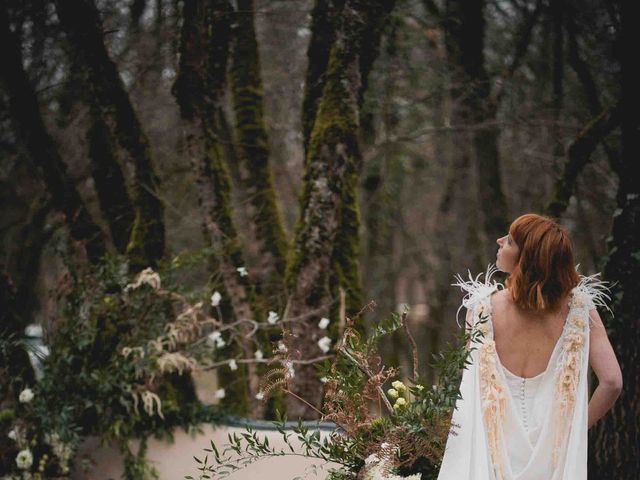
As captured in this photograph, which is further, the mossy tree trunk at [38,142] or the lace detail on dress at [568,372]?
the mossy tree trunk at [38,142]

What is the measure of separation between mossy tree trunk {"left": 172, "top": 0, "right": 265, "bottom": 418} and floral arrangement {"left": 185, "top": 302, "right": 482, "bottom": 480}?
116 inches

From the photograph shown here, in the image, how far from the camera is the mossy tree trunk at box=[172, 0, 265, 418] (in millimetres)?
6648

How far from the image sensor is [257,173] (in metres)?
7.75

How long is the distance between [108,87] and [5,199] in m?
5.35

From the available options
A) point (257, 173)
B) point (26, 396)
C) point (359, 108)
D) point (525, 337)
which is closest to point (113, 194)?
point (257, 173)

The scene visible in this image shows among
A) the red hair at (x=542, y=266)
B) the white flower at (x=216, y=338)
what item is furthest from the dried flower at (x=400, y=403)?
the white flower at (x=216, y=338)

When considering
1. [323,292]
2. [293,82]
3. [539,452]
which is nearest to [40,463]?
[323,292]

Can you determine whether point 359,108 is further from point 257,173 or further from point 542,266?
point 542,266

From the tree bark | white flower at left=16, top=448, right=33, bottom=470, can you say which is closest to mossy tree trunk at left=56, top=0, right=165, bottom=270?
white flower at left=16, top=448, right=33, bottom=470

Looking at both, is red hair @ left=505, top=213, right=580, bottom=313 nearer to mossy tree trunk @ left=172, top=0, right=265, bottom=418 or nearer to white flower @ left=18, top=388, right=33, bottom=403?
white flower @ left=18, top=388, right=33, bottom=403

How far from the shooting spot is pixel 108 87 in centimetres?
656

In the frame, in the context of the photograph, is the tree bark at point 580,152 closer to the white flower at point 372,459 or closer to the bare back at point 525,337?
the bare back at point 525,337

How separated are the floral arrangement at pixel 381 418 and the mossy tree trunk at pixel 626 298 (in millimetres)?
1525

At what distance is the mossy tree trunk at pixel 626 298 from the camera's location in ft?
15.0
